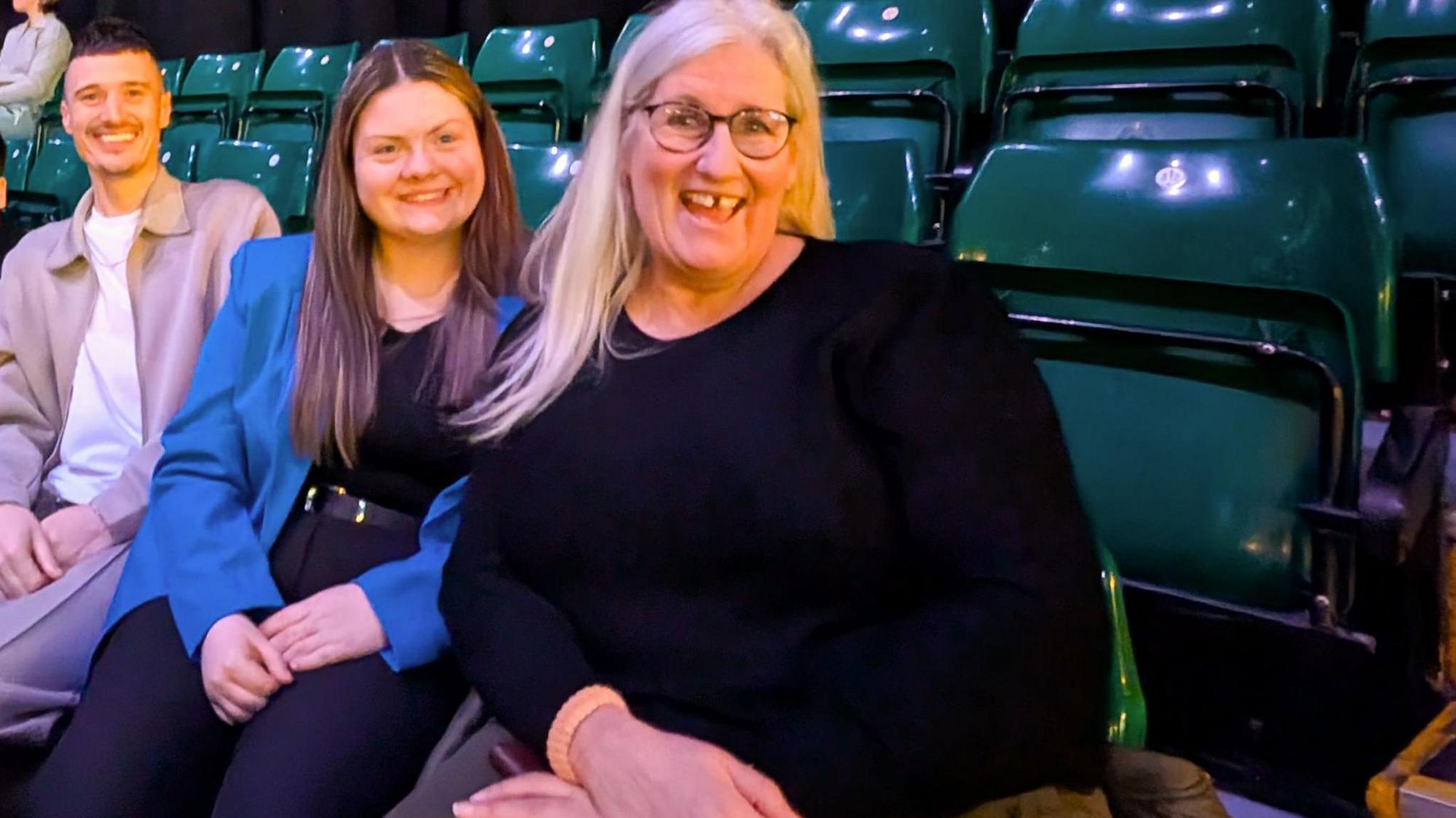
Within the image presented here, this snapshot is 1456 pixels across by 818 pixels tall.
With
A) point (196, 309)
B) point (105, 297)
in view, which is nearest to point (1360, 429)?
point (196, 309)

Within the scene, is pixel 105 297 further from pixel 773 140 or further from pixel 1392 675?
pixel 1392 675

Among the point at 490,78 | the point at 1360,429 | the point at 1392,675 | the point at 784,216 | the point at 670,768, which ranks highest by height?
the point at 490,78

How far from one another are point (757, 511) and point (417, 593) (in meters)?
0.48

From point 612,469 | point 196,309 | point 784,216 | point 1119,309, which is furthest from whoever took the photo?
point 196,309

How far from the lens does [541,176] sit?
2.07m

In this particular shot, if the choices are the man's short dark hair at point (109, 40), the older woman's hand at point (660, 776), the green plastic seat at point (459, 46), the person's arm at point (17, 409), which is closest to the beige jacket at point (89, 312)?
the person's arm at point (17, 409)

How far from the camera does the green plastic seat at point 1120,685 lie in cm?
89

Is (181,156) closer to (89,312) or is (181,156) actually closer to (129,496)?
(89,312)

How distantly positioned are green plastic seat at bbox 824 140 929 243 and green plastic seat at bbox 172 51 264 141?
3522mm

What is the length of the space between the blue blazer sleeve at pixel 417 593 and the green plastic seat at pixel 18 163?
14.6 ft

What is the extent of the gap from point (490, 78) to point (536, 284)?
2.40 m

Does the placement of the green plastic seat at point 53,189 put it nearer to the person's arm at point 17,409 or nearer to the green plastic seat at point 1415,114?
the person's arm at point 17,409

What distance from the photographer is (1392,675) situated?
1145 mm

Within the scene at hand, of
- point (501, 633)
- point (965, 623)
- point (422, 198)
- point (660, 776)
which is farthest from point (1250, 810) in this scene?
point (422, 198)
